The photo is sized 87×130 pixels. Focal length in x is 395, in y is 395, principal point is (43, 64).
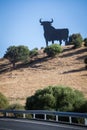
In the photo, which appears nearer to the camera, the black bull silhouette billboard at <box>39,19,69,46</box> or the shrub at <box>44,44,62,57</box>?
the shrub at <box>44,44,62,57</box>

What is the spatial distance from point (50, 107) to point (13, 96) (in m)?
23.5

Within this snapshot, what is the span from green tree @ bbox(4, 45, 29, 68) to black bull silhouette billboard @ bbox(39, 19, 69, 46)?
6.20m

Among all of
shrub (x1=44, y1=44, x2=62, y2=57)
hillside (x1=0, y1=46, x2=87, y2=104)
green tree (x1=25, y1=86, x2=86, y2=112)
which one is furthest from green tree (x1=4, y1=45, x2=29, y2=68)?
green tree (x1=25, y1=86, x2=86, y2=112)

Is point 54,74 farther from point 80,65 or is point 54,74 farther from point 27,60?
point 27,60

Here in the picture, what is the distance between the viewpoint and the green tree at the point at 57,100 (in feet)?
108

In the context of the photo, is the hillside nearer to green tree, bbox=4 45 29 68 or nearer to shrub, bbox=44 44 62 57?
shrub, bbox=44 44 62 57

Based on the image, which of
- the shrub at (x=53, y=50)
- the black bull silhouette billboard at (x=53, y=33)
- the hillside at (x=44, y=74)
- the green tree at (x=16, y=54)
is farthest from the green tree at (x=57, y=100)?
the black bull silhouette billboard at (x=53, y=33)

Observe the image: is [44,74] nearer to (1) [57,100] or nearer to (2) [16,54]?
(2) [16,54]

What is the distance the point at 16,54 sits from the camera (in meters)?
92.1

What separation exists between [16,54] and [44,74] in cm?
1886

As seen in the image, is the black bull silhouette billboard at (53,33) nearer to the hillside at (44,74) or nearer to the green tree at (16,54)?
the hillside at (44,74)

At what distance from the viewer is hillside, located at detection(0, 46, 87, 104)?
62.3m

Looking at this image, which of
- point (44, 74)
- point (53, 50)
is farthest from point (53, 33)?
point (44, 74)

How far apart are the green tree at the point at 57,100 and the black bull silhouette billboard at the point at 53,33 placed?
6034 centimetres
